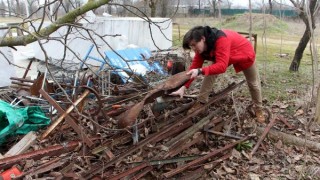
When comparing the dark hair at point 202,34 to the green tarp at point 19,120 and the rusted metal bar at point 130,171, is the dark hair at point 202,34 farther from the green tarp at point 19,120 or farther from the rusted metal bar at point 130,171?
the green tarp at point 19,120

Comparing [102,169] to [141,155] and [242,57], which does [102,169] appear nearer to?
[141,155]

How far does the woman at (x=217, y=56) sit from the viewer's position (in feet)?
12.9

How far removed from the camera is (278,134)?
4613 millimetres

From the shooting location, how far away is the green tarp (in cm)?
418

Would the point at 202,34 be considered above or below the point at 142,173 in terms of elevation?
above

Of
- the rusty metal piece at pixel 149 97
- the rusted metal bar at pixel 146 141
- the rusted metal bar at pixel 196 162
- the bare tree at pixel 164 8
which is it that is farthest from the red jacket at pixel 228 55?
the bare tree at pixel 164 8

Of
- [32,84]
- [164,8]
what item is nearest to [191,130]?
[32,84]

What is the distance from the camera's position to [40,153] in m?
3.41

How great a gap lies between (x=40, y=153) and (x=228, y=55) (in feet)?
8.02

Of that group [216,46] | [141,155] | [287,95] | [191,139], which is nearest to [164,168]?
[141,155]

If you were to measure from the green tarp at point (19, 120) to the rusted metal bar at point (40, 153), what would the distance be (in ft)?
3.01

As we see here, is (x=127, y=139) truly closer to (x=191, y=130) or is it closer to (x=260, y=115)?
(x=191, y=130)

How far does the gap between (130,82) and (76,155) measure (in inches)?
100

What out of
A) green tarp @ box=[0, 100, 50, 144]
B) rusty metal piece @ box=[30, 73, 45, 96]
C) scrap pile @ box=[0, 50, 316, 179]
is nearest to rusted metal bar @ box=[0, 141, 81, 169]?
scrap pile @ box=[0, 50, 316, 179]
